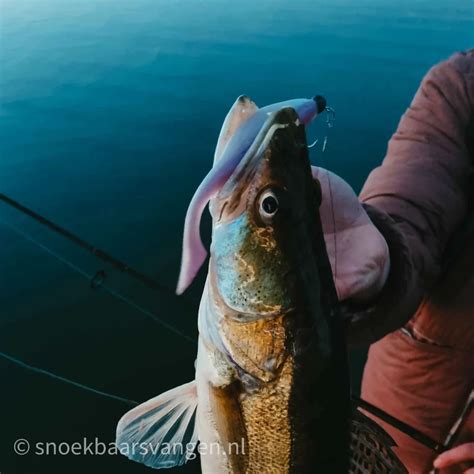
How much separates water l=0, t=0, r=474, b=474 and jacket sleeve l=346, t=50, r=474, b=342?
210 centimetres

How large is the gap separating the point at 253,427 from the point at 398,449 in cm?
120

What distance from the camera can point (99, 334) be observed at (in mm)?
4832

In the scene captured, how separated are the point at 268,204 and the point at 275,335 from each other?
0.39 metres

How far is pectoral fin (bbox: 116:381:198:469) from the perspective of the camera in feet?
5.81

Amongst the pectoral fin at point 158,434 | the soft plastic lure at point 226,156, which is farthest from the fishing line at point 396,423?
the soft plastic lure at point 226,156

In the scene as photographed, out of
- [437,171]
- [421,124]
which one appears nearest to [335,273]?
[437,171]

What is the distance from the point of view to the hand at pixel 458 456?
1.96 m

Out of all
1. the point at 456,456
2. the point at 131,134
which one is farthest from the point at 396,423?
the point at 131,134

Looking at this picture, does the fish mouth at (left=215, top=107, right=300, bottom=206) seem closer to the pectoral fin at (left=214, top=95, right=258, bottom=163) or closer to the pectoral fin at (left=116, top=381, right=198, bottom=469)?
the pectoral fin at (left=214, top=95, right=258, bottom=163)

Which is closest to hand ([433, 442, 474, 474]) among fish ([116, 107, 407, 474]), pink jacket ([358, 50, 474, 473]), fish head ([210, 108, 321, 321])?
pink jacket ([358, 50, 474, 473])

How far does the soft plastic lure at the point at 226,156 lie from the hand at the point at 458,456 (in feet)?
4.88

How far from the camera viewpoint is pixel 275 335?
142 cm

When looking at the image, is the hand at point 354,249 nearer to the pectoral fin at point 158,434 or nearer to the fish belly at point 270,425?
the fish belly at point 270,425

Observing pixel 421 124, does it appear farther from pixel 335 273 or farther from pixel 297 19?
pixel 297 19
